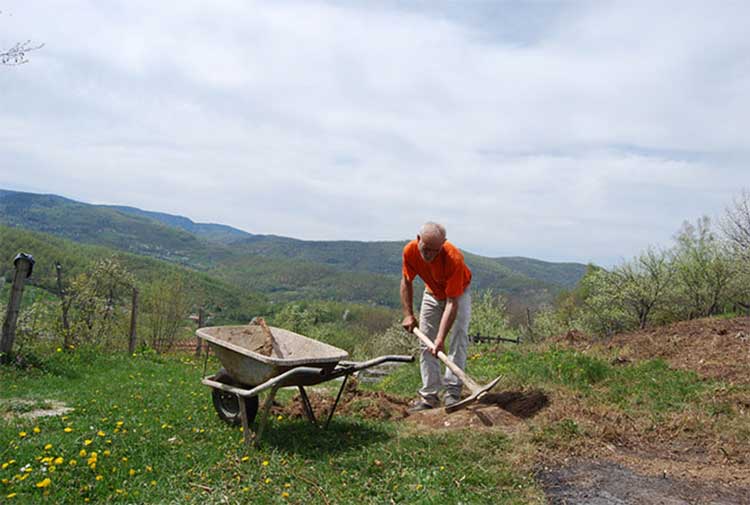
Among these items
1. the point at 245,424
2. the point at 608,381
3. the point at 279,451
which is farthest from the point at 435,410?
the point at 608,381

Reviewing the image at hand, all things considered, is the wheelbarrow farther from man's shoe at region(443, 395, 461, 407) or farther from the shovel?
man's shoe at region(443, 395, 461, 407)

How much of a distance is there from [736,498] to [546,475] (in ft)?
4.12

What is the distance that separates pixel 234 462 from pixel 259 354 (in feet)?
3.99

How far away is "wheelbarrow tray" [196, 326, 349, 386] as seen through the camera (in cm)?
471

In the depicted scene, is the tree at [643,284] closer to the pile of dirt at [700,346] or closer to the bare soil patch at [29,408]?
the pile of dirt at [700,346]

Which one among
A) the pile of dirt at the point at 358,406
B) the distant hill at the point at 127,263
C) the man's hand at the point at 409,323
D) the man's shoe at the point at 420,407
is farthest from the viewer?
the distant hill at the point at 127,263

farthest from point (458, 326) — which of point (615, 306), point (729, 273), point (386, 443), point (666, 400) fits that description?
point (615, 306)

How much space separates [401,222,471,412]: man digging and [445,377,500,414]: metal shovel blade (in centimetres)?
42

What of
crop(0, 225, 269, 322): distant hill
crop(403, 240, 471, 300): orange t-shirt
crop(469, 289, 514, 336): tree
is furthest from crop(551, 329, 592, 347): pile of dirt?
crop(0, 225, 269, 322): distant hill

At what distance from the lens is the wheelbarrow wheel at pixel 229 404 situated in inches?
204

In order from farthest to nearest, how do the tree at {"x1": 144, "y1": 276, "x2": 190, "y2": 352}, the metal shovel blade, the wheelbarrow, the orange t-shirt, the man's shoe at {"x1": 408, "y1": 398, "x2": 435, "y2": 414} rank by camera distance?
the tree at {"x1": 144, "y1": 276, "x2": 190, "y2": 352} → the man's shoe at {"x1": 408, "y1": 398, "x2": 435, "y2": 414} → the orange t-shirt → the metal shovel blade → the wheelbarrow

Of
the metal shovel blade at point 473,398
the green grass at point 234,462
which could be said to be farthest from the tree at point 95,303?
the metal shovel blade at point 473,398

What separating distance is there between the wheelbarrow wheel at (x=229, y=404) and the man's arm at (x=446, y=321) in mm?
1968

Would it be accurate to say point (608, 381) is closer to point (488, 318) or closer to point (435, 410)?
point (435, 410)
